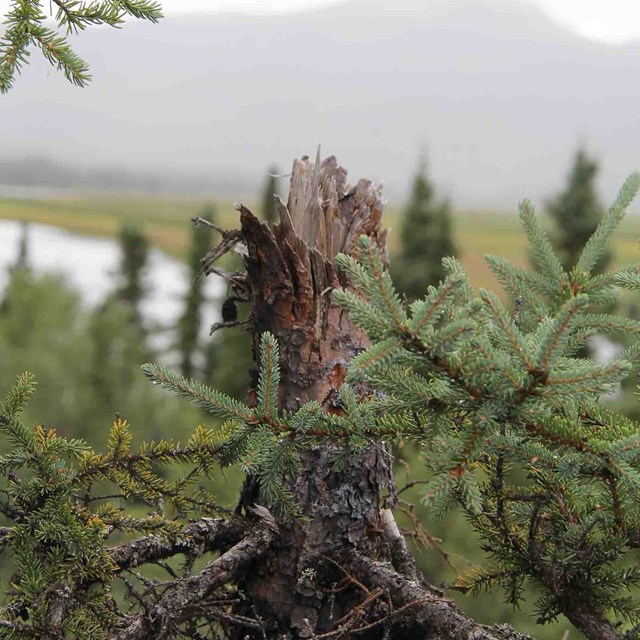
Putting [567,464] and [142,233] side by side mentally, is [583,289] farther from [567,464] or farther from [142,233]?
[142,233]

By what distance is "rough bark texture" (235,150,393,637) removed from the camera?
7.70 ft

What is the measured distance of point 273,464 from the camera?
171 centimetres

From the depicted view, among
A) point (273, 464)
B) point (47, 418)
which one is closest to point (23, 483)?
point (273, 464)

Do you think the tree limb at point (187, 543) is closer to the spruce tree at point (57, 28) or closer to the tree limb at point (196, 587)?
the tree limb at point (196, 587)

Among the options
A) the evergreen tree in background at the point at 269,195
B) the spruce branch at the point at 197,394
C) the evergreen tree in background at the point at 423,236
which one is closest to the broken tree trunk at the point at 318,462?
the spruce branch at the point at 197,394

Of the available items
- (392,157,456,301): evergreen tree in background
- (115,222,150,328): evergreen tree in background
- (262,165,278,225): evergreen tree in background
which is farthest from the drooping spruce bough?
(115,222,150,328): evergreen tree in background

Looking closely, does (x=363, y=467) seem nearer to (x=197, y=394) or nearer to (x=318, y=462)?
(x=318, y=462)

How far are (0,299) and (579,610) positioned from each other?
23.9 meters

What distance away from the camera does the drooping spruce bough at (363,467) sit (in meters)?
1.38

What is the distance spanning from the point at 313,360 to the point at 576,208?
16.7 meters

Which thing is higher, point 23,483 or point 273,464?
point 273,464

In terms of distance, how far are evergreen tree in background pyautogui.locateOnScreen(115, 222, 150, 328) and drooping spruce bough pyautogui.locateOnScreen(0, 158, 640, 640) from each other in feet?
110

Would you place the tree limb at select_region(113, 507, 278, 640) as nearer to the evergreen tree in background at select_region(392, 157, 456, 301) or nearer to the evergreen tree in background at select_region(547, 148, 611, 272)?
the evergreen tree in background at select_region(547, 148, 611, 272)

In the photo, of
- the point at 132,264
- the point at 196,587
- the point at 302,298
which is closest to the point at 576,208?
the point at 302,298
